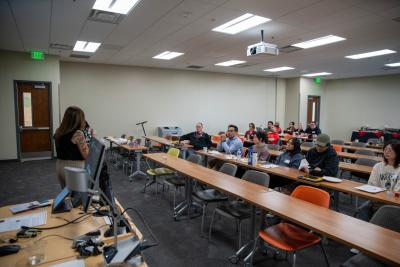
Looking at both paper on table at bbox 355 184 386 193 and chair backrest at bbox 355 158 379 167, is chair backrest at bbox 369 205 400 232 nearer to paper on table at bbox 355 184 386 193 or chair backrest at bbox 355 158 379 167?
paper on table at bbox 355 184 386 193

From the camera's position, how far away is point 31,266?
4.33 feet

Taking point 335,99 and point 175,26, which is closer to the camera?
point 175,26

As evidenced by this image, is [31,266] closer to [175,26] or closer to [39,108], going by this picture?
[175,26]

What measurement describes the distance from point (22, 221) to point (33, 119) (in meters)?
6.92

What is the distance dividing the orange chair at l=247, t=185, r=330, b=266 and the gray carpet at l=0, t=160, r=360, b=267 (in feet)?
1.58

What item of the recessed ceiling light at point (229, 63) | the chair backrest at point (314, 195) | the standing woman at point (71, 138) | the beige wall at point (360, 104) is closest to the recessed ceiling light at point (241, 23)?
the chair backrest at point (314, 195)

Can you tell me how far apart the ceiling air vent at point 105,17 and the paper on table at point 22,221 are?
352 cm

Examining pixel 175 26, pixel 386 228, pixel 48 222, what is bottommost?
pixel 386 228

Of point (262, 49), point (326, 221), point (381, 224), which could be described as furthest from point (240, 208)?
point (262, 49)

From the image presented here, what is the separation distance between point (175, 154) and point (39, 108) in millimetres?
5073

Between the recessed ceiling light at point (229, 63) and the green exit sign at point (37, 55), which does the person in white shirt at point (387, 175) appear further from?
the green exit sign at point (37, 55)

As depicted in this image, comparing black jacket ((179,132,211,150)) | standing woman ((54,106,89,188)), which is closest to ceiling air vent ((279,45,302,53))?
black jacket ((179,132,211,150))

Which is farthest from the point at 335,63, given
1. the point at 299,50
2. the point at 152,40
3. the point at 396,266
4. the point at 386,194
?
the point at 396,266

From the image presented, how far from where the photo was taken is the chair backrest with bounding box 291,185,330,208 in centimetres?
254
